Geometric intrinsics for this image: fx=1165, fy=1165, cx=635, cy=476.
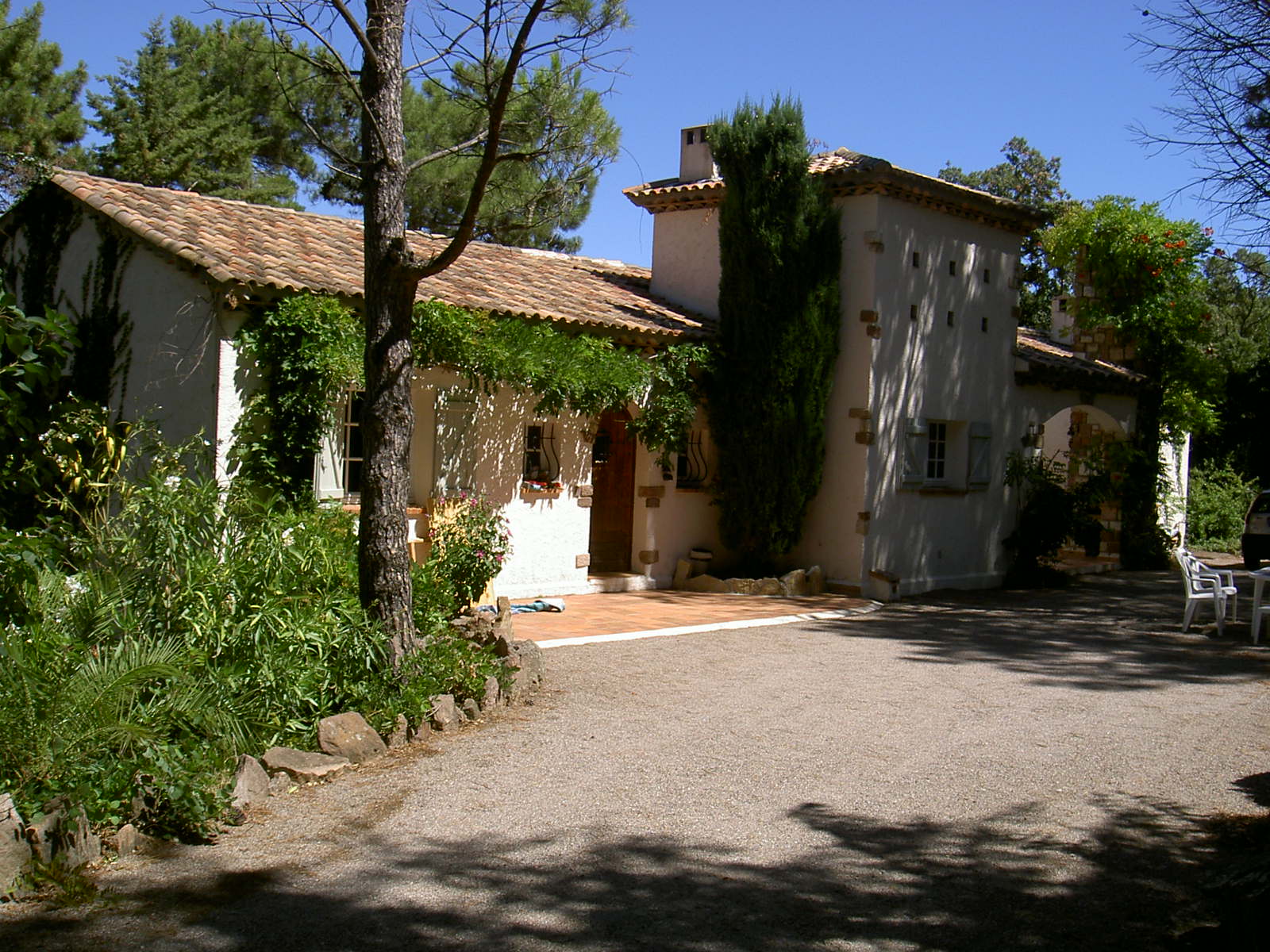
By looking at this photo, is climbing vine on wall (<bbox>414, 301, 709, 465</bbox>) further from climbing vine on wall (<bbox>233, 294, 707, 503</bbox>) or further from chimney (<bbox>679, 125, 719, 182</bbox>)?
chimney (<bbox>679, 125, 719, 182</bbox>)

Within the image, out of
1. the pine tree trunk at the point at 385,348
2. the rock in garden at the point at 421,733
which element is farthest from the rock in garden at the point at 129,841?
the pine tree trunk at the point at 385,348

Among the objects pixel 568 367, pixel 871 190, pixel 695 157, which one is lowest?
pixel 568 367

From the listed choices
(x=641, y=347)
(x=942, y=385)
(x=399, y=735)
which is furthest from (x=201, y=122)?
(x=399, y=735)

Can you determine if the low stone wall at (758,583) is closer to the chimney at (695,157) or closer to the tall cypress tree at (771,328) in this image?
the tall cypress tree at (771,328)

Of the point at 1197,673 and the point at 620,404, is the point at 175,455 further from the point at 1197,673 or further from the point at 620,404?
the point at 1197,673

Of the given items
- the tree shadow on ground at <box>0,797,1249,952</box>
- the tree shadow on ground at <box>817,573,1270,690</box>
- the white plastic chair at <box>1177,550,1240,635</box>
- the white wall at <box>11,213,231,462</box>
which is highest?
the white wall at <box>11,213,231,462</box>

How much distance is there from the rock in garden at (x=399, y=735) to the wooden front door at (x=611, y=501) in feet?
24.6

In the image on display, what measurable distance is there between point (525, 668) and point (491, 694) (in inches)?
23.4

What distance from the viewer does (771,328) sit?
13695 mm

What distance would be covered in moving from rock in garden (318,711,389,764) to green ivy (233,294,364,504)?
13.8 feet

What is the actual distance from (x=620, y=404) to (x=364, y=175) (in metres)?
6.04

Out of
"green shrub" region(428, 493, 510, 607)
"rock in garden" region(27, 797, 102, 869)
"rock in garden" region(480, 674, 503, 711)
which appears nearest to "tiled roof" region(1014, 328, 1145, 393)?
"green shrub" region(428, 493, 510, 607)

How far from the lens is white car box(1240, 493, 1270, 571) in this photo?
18281mm

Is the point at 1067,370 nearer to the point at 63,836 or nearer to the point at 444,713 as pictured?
the point at 444,713
